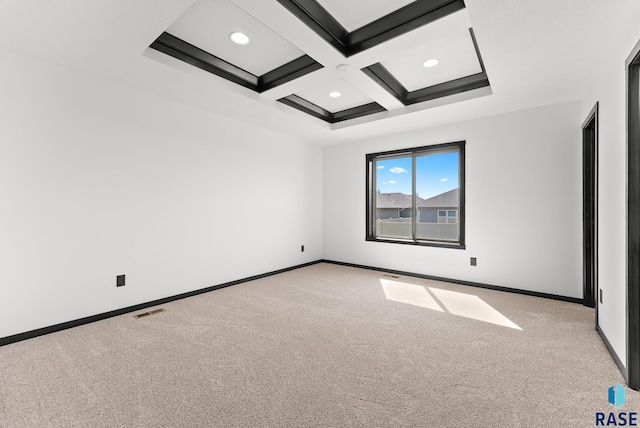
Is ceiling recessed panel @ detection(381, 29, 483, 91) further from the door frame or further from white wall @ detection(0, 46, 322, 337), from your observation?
white wall @ detection(0, 46, 322, 337)

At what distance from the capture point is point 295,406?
5.31 feet

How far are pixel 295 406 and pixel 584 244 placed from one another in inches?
144

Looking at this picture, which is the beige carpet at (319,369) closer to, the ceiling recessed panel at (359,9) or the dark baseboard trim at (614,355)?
the dark baseboard trim at (614,355)

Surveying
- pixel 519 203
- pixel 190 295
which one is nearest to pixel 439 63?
pixel 519 203

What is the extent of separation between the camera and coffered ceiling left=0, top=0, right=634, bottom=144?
1.94 m

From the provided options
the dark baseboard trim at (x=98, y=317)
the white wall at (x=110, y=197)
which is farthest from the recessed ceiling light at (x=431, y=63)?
the dark baseboard trim at (x=98, y=317)

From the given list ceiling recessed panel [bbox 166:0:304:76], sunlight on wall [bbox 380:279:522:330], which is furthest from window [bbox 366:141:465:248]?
ceiling recessed panel [bbox 166:0:304:76]

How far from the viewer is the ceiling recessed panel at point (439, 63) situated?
8.57 ft

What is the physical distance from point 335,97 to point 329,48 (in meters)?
1.48

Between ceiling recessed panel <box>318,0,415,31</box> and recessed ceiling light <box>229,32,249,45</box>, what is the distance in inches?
31.2

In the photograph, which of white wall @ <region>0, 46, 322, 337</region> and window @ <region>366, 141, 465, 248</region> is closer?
white wall @ <region>0, 46, 322, 337</region>

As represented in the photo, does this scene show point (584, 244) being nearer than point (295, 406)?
No

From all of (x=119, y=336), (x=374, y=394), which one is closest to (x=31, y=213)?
(x=119, y=336)

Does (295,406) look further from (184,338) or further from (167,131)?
(167,131)
